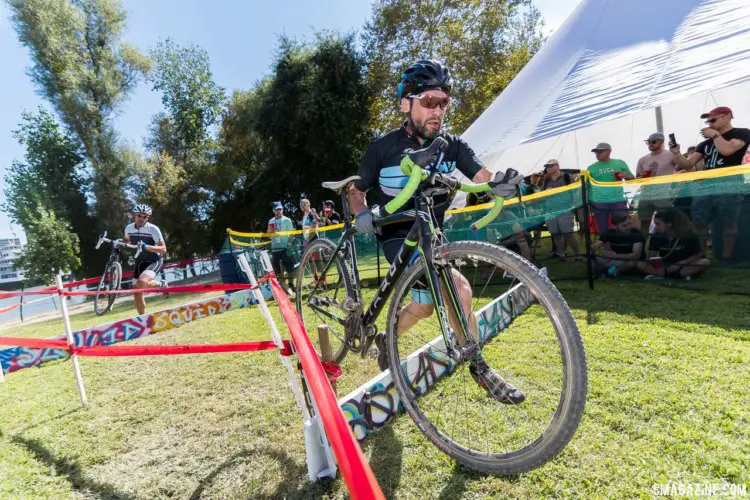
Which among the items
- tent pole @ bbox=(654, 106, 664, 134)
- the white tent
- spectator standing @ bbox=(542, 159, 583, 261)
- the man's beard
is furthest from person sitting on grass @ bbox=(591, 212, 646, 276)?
tent pole @ bbox=(654, 106, 664, 134)

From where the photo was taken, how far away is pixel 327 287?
150 inches

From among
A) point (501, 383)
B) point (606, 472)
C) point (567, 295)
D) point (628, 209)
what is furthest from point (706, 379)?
point (628, 209)

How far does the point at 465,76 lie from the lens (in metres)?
21.9

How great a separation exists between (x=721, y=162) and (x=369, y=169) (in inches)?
241

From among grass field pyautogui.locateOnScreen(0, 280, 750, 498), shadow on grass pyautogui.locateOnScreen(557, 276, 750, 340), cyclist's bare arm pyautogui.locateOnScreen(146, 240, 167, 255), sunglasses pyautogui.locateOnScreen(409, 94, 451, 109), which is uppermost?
sunglasses pyautogui.locateOnScreen(409, 94, 451, 109)

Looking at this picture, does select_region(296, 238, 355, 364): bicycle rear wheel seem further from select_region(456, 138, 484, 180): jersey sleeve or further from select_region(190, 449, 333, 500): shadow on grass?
select_region(456, 138, 484, 180): jersey sleeve

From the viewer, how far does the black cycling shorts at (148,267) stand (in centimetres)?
758

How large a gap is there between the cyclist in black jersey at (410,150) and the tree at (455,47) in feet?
67.9

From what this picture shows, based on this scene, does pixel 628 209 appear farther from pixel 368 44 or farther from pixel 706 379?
pixel 368 44

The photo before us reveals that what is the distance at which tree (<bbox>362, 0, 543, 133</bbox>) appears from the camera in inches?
858

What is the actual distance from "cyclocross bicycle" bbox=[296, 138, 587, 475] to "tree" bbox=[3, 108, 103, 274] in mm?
31101

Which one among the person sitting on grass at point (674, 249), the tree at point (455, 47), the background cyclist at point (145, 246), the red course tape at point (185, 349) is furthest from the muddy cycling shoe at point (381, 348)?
the tree at point (455, 47)

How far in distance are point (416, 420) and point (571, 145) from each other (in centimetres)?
1439

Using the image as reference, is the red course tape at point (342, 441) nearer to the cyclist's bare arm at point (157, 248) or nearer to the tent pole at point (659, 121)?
the cyclist's bare arm at point (157, 248)
